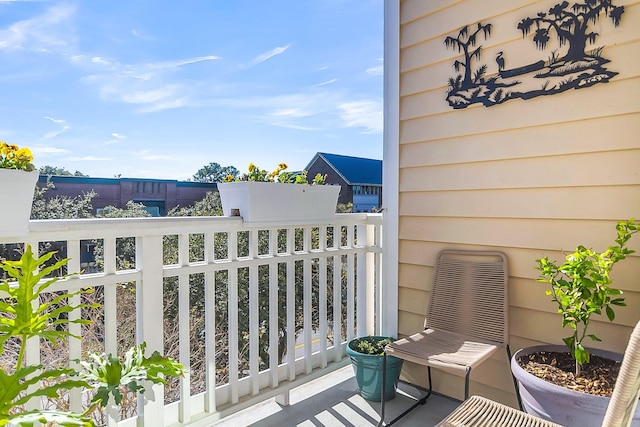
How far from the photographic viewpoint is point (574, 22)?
1780 mm

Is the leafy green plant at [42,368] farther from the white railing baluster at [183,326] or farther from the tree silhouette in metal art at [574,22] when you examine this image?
the tree silhouette in metal art at [574,22]

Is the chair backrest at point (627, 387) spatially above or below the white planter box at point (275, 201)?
below

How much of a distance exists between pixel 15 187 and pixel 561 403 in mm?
1904

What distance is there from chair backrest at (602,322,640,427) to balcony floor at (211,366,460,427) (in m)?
1.26

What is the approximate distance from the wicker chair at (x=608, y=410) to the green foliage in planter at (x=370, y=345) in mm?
855

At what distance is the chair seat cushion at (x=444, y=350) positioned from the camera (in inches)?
68.6

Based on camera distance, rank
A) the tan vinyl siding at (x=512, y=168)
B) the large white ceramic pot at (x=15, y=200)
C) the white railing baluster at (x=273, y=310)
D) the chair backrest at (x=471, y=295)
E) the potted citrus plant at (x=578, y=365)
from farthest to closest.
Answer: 1. the white railing baluster at (x=273, y=310)
2. the chair backrest at (x=471, y=295)
3. the tan vinyl siding at (x=512, y=168)
4. the potted citrus plant at (x=578, y=365)
5. the large white ceramic pot at (x=15, y=200)

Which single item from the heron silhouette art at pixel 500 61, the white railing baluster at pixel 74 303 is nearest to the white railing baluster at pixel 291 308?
the white railing baluster at pixel 74 303

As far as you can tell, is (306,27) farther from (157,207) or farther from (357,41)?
(157,207)

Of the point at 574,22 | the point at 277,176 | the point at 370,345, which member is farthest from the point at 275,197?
the point at 574,22

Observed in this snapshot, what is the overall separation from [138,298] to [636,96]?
2.22 metres

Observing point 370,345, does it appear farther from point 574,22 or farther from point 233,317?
point 574,22

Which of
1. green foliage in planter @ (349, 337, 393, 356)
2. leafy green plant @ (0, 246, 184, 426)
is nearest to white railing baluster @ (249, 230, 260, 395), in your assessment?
green foliage in planter @ (349, 337, 393, 356)

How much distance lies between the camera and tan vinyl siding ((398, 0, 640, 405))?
66.2 inches
